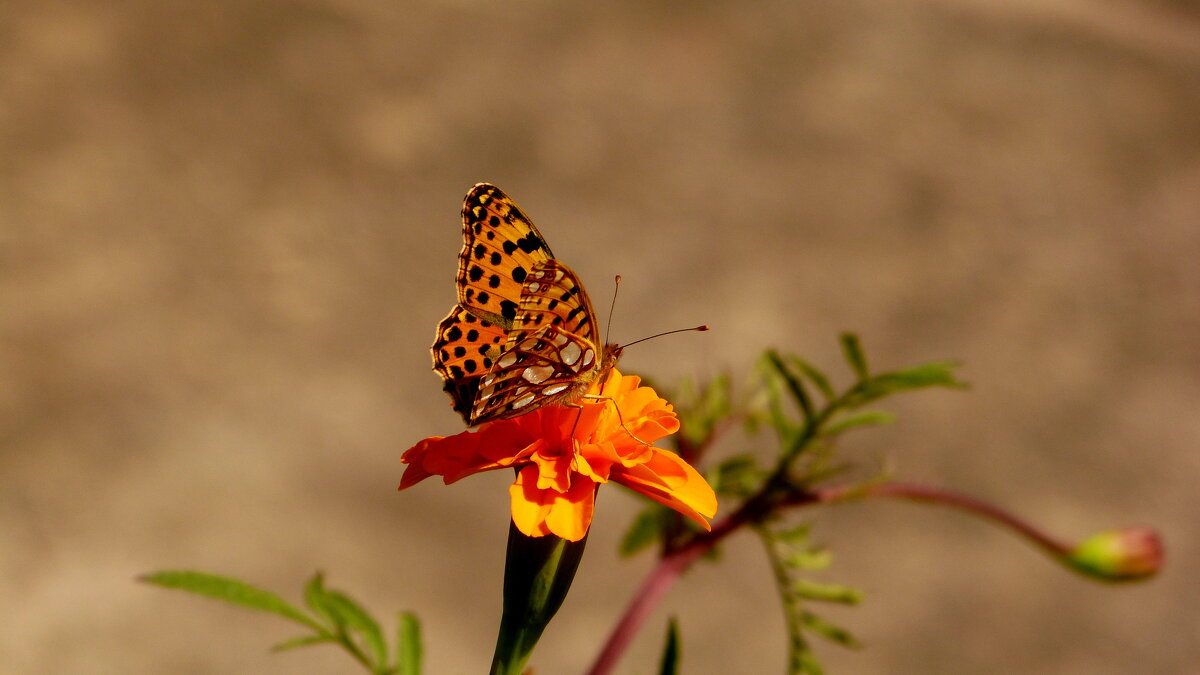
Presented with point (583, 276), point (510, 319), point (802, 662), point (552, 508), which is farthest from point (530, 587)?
point (583, 276)

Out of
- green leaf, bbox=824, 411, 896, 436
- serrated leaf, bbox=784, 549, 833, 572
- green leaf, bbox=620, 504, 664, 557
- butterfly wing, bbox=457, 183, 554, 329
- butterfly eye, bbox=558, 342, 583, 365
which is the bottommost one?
serrated leaf, bbox=784, 549, 833, 572

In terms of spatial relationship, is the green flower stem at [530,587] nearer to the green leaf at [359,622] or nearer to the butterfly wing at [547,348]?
the butterfly wing at [547,348]

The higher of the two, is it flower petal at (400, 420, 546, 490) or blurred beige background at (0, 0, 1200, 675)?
blurred beige background at (0, 0, 1200, 675)

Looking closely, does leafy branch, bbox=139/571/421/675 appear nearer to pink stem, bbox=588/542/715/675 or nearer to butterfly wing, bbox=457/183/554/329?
pink stem, bbox=588/542/715/675

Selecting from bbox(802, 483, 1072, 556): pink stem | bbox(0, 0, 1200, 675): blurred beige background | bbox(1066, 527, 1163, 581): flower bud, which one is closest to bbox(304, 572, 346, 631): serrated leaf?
bbox(802, 483, 1072, 556): pink stem

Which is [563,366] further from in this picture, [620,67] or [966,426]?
[620,67]

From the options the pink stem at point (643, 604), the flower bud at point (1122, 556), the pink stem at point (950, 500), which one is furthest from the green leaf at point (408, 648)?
the flower bud at point (1122, 556)
